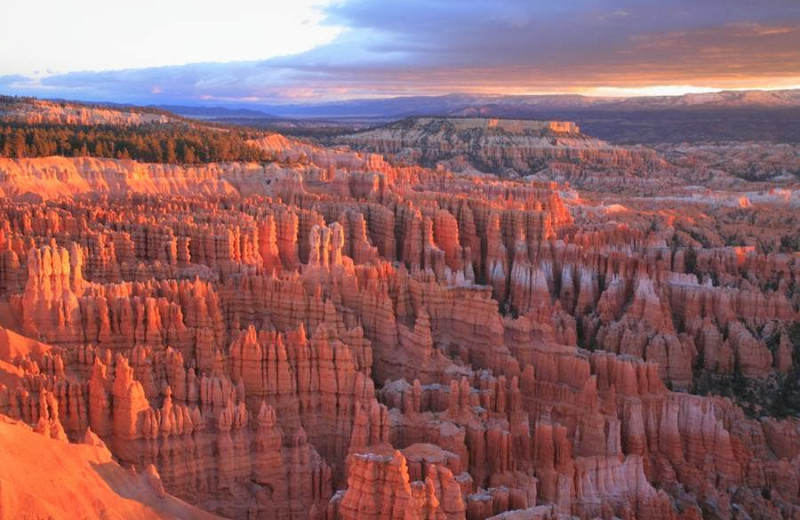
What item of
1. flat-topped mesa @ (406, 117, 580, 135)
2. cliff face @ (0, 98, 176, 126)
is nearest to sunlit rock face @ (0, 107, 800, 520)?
cliff face @ (0, 98, 176, 126)

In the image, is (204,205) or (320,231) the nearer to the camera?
(320,231)

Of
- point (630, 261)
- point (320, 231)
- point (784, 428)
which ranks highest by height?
point (320, 231)

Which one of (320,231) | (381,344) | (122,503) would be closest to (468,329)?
(381,344)

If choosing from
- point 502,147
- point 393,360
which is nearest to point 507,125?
point 502,147

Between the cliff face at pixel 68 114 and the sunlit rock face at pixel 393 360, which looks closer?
the sunlit rock face at pixel 393 360

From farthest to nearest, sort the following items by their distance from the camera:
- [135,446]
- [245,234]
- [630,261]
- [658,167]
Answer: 1. [658,167]
2. [630,261]
3. [245,234]
4. [135,446]

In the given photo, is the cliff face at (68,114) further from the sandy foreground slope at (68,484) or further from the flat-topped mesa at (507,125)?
the sandy foreground slope at (68,484)

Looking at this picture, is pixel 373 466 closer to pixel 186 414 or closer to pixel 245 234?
pixel 186 414

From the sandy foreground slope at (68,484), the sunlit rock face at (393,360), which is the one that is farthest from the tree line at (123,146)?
the sandy foreground slope at (68,484)
